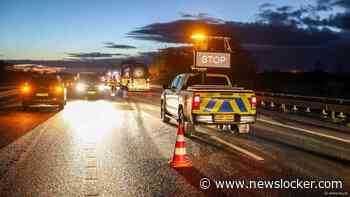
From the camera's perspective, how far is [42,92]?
24.9 meters

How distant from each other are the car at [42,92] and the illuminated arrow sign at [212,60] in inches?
739

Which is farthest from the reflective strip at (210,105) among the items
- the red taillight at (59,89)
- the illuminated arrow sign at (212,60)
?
the illuminated arrow sign at (212,60)

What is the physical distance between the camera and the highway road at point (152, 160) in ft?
24.4

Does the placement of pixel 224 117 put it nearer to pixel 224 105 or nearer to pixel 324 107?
pixel 224 105

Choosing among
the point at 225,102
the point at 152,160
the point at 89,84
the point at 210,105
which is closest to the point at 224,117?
the point at 225,102

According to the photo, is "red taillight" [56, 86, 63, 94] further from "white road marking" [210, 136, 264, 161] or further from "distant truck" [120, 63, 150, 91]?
"distant truck" [120, 63, 150, 91]

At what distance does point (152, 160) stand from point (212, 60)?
35.4 m

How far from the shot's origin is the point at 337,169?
30.0 ft

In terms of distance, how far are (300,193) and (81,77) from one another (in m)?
38.5

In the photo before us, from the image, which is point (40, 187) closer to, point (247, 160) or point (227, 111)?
point (247, 160)

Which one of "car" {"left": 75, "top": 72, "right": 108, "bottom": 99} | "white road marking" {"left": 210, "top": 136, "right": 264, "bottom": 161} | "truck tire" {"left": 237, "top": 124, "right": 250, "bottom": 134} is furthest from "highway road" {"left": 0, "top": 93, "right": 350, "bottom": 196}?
"car" {"left": 75, "top": 72, "right": 108, "bottom": 99}

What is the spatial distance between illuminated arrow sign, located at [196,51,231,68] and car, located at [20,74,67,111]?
18767 millimetres

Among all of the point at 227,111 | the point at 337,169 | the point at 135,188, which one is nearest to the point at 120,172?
the point at 135,188

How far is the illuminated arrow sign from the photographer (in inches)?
1695
